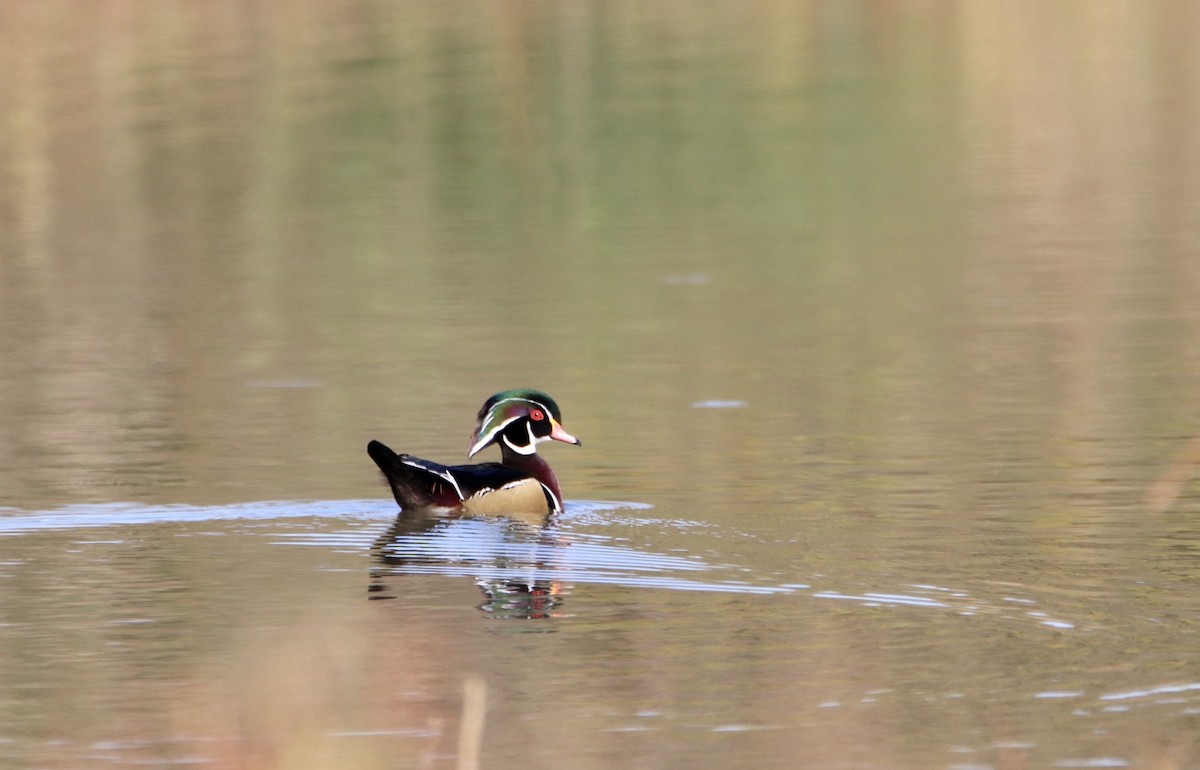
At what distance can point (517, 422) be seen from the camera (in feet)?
37.7

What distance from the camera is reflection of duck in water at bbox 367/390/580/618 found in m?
9.46

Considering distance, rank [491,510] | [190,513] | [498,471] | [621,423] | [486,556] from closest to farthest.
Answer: [486,556] → [190,513] → [491,510] → [498,471] → [621,423]

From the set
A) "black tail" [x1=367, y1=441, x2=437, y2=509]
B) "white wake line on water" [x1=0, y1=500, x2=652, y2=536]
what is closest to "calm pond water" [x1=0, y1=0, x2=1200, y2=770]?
"white wake line on water" [x1=0, y1=500, x2=652, y2=536]

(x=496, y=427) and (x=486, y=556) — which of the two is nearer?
(x=486, y=556)

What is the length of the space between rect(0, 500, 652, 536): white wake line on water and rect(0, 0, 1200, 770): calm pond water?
0.09 feet

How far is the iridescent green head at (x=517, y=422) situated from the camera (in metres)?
11.4

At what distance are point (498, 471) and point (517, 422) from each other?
48 cm

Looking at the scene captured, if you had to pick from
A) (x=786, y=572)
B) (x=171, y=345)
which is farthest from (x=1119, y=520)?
(x=171, y=345)

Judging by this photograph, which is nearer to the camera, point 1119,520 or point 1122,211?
point 1119,520

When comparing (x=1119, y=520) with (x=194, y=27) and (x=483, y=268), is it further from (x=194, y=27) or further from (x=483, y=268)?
(x=194, y=27)

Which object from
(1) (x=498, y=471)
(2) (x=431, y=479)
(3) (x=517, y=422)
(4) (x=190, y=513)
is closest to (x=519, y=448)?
(3) (x=517, y=422)

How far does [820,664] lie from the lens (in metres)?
7.72

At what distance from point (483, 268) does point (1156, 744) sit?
1189cm

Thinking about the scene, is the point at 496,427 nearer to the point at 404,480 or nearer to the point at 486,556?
the point at 404,480
